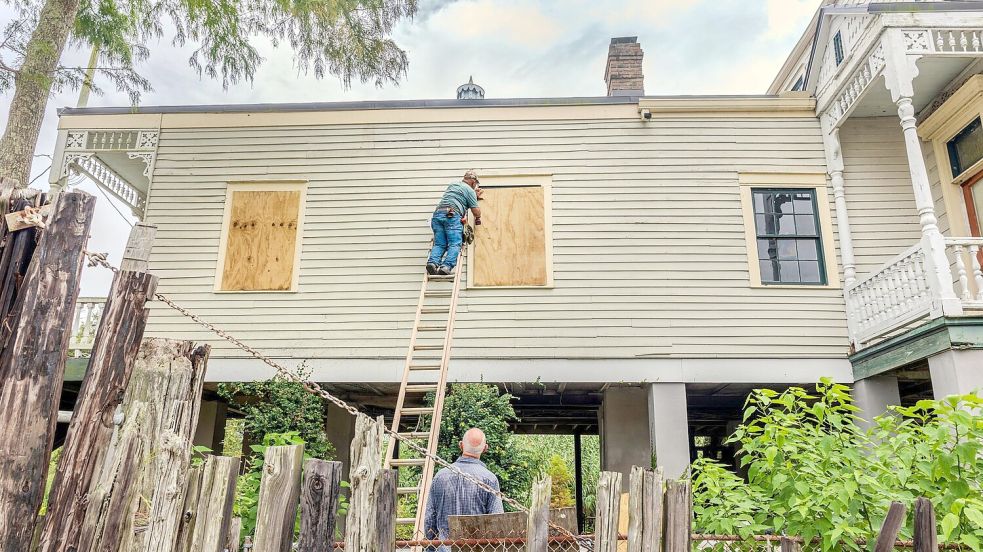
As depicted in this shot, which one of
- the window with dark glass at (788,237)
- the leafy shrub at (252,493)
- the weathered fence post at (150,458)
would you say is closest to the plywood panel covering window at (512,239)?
the window with dark glass at (788,237)

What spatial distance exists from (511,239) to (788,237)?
12.4 ft

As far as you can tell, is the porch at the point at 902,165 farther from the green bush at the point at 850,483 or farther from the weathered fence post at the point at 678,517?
the weathered fence post at the point at 678,517

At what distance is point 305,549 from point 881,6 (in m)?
8.18

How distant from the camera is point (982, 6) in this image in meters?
7.19

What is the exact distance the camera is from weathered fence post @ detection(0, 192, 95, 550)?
2338mm

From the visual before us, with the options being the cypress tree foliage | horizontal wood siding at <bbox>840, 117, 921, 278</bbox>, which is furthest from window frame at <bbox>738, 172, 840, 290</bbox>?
the cypress tree foliage

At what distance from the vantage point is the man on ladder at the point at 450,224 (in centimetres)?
805

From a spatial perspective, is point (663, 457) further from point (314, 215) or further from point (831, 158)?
point (314, 215)

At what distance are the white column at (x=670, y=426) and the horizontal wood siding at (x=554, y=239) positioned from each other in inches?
19.2

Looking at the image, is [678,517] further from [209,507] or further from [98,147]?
[98,147]

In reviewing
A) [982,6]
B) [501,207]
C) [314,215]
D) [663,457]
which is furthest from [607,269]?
[982,6]

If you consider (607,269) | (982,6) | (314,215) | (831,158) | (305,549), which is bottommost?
(305,549)

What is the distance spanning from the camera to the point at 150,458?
2.69 metres

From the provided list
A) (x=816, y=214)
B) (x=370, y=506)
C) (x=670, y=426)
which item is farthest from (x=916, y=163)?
(x=370, y=506)
